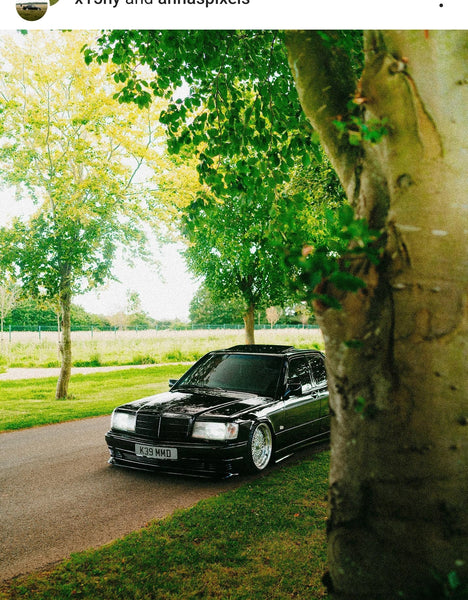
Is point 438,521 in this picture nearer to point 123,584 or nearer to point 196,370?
point 123,584

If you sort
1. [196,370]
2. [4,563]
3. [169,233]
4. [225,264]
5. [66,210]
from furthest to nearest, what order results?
[225,264] < [169,233] < [66,210] < [196,370] < [4,563]

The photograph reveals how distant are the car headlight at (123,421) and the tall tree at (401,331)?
4.67m

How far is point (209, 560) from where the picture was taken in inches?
157

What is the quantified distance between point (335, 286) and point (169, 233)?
1415 centimetres

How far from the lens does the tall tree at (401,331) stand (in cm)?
204

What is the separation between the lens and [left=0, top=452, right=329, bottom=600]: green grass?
3.50m

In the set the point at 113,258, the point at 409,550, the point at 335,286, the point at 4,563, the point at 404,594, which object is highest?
the point at 113,258

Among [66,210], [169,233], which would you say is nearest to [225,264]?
[169,233]

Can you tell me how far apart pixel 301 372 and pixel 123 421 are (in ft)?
9.58

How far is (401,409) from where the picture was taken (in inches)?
82.0

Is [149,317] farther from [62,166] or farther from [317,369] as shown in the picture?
[317,369]

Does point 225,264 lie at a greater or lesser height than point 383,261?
greater

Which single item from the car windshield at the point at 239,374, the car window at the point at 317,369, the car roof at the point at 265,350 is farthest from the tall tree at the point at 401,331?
the car window at the point at 317,369

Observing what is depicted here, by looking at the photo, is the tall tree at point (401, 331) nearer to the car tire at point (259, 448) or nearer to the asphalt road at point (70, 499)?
the asphalt road at point (70, 499)
